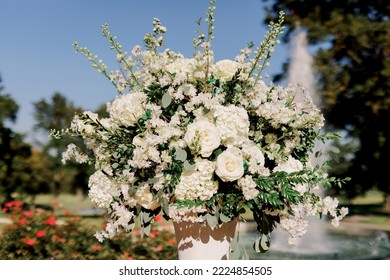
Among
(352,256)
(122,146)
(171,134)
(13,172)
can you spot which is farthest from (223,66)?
(13,172)

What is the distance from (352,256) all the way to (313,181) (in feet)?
21.7

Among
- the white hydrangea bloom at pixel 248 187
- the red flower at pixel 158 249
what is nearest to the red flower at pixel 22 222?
the red flower at pixel 158 249

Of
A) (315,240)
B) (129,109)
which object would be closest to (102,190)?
(129,109)

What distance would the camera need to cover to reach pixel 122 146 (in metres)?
2.22

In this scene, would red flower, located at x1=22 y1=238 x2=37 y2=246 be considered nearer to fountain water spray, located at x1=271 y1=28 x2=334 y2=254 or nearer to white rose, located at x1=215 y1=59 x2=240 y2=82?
fountain water spray, located at x1=271 y1=28 x2=334 y2=254

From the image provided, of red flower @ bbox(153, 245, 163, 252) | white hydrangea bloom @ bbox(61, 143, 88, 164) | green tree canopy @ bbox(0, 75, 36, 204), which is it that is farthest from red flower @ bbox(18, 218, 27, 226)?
green tree canopy @ bbox(0, 75, 36, 204)

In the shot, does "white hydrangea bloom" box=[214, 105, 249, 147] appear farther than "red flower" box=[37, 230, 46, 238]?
No

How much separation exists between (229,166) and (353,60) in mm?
10915

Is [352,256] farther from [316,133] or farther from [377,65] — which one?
[316,133]

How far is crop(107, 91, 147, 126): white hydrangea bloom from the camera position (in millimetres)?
2203

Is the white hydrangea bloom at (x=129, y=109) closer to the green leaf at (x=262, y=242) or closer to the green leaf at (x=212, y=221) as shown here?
the green leaf at (x=212, y=221)

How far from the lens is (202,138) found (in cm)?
209

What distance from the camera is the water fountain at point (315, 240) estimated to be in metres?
8.36

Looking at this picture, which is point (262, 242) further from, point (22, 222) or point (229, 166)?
point (22, 222)
